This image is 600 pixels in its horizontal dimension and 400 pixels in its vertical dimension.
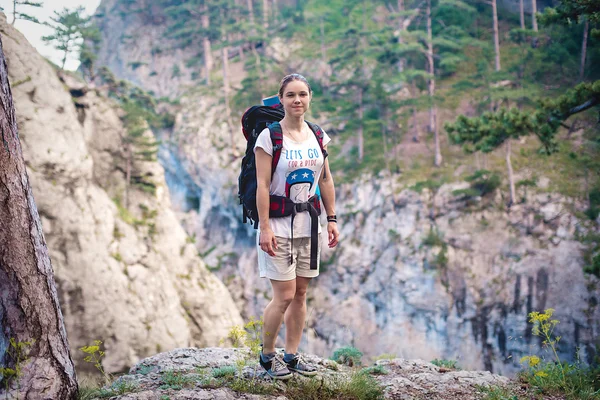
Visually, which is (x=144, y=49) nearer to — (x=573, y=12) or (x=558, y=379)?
(x=573, y=12)

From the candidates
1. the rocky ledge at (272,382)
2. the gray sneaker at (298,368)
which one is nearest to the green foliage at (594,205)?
the rocky ledge at (272,382)

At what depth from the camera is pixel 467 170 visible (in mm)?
23531

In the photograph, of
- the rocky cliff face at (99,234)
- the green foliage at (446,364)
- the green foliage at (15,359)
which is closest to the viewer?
the green foliage at (15,359)

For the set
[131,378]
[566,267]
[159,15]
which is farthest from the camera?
[159,15]

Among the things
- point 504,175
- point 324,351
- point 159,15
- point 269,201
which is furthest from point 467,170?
point 159,15

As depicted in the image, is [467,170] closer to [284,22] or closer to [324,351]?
[324,351]

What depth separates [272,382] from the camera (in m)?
3.94

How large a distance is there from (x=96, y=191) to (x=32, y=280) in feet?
57.7

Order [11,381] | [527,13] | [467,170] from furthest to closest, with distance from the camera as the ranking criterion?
[527,13]
[467,170]
[11,381]

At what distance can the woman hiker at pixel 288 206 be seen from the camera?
12.1ft

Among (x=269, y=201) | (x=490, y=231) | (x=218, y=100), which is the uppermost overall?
(x=218, y=100)

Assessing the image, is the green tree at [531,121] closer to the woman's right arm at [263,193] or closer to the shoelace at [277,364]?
the woman's right arm at [263,193]

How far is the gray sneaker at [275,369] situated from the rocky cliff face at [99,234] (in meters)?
13.7

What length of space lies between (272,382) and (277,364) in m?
0.23
